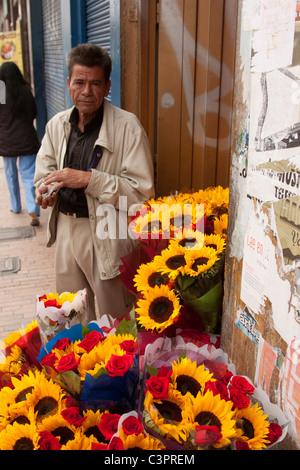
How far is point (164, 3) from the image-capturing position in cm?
304

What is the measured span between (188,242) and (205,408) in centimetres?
70

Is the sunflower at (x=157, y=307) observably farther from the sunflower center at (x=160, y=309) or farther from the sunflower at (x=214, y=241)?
the sunflower at (x=214, y=241)

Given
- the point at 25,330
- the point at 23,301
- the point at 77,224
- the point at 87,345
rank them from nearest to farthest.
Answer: the point at 87,345
the point at 25,330
the point at 77,224
the point at 23,301

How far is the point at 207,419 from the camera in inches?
41.4

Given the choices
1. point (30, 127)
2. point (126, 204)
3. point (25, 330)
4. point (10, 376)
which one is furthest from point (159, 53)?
point (30, 127)

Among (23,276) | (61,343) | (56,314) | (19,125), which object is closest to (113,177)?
(56,314)

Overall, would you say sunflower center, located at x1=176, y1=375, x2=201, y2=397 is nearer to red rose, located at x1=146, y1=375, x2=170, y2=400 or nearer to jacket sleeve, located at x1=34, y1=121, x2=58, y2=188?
red rose, located at x1=146, y1=375, x2=170, y2=400

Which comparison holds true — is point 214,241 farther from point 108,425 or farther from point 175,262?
point 108,425

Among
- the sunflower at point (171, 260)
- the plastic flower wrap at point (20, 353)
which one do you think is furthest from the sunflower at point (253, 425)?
the plastic flower wrap at point (20, 353)

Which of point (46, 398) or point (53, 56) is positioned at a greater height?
point (53, 56)

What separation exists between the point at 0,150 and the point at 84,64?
4167 mm

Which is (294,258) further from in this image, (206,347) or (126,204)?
(126,204)

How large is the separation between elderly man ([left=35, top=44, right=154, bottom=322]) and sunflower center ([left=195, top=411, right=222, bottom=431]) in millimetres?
1620

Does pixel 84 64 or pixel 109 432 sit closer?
pixel 109 432
